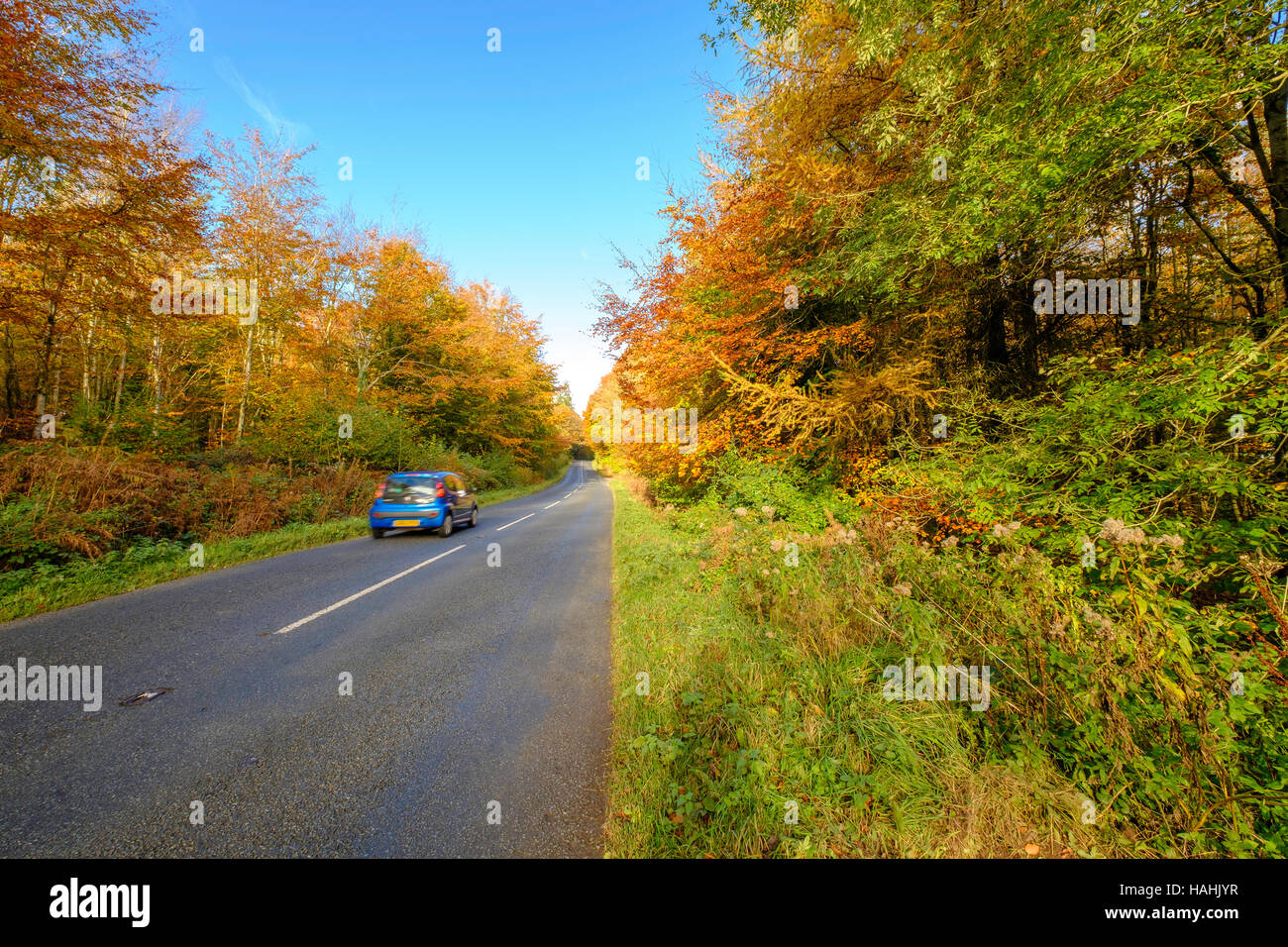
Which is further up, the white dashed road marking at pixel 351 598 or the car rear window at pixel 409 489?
the car rear window at pixel 409 489

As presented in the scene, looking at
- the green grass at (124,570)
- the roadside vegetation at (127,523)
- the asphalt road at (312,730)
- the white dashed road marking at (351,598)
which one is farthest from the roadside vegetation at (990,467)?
the roadside vegetation at (127,523)

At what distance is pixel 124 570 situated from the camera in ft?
22.2

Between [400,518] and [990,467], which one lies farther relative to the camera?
[400,518]

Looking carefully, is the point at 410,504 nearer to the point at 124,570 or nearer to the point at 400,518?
the point at 400,518

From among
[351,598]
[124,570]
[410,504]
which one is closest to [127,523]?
[124,570]

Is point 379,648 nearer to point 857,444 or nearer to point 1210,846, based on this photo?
point 1210,846

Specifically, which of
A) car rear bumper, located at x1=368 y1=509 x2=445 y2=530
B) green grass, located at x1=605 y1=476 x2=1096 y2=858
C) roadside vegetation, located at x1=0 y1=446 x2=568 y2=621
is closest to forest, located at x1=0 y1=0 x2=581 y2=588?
roadside vegetation, located at x1=0 y1=446 x2=568 y2=621

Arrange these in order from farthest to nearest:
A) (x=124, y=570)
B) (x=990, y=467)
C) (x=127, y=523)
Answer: (x=127, y=523) → (x=124, y=570) → (x=990, y=467)

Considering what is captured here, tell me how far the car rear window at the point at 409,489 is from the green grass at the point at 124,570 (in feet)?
5.68

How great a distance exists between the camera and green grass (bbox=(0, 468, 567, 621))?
5.39 metres

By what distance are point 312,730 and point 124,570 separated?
22.8 ft

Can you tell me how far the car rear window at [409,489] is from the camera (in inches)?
436

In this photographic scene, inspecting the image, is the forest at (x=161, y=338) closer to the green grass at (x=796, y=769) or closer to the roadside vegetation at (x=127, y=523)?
the roadside vegetation at (x=127, y=523)

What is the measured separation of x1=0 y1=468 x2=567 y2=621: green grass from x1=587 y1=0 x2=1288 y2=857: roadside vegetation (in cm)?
727
